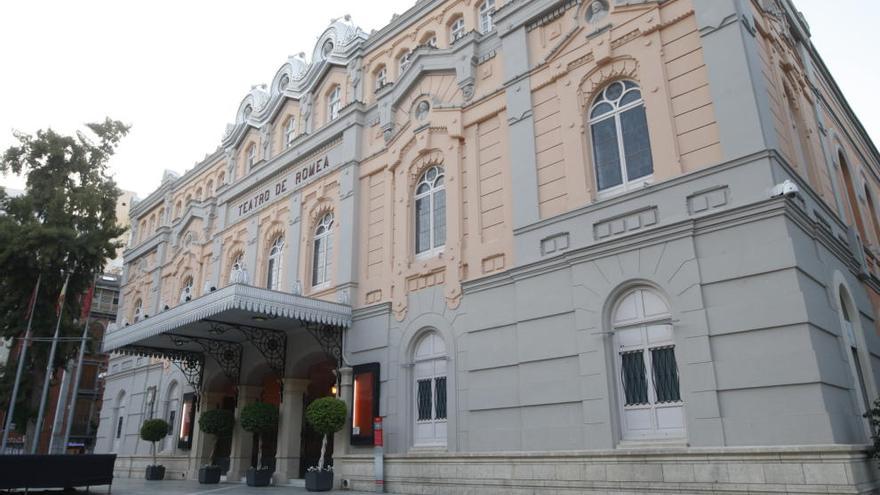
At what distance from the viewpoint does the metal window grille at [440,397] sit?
14.9m

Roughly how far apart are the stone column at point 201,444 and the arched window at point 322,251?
22.7 ft

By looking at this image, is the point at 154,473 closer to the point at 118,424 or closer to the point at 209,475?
the point at 209,475

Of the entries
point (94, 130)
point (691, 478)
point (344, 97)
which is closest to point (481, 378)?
point (691, 478)

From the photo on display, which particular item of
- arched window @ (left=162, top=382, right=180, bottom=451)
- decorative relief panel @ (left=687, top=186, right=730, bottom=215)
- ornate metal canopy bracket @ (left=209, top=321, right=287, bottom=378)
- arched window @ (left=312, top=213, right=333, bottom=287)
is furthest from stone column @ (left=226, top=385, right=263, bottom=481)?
decorative relief panel @ (left=687, top=186, right=730, bottom=215)

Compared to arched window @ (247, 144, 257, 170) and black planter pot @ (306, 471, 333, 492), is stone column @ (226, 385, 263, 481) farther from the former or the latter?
arched window @ (247, 144, 257, 170)

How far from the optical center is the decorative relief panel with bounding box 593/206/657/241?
1179 centimetres

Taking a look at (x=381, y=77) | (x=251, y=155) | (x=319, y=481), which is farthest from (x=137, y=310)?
(x=319, y=481)

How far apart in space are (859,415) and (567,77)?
874 centimetres

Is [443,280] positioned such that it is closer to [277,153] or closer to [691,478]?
[691,478]

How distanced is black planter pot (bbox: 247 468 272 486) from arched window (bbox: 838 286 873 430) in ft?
48.8

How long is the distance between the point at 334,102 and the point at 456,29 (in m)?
5.56

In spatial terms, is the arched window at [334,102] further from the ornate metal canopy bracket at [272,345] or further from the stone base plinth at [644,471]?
the stone base plinth at [644,471]

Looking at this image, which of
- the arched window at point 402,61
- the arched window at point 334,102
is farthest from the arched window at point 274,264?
the arched window at point 402,61

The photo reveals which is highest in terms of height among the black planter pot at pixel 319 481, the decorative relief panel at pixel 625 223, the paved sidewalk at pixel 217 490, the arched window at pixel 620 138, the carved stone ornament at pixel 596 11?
the carved stone ornament at pixel 596 11
